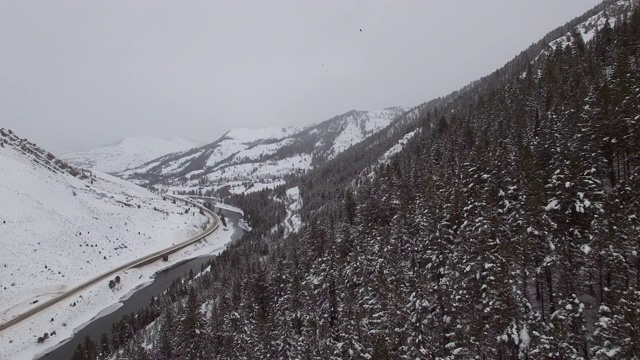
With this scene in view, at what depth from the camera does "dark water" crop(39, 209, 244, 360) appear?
236 ft

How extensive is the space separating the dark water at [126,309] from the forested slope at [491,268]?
19666mm

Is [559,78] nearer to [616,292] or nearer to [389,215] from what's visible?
→ [389,215]

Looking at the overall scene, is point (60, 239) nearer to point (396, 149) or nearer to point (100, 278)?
point (100, 278)

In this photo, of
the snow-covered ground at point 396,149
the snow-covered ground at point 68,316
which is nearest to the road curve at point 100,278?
the snow-covered ground at point 68,316

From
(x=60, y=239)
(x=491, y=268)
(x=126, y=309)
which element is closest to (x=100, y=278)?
(x=126, y=309)

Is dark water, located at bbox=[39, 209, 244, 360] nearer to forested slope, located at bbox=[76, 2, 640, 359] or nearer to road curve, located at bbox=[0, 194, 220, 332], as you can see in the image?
road curve, located at bbox=[0, 194, 220, 332]

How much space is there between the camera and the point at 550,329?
23.3 m

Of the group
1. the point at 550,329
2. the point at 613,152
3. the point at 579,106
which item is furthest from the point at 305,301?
the point at 579,106

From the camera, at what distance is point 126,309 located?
9262cm

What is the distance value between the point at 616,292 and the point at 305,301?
36.3 metres

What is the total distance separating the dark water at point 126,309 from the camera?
7197cm

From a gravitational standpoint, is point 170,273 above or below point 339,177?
below

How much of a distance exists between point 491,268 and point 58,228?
137604 millimetres

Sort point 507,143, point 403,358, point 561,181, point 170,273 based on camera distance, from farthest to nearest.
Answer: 1. point 170,273
2. point 507,143
3. point 561,181
4. point 403,358
